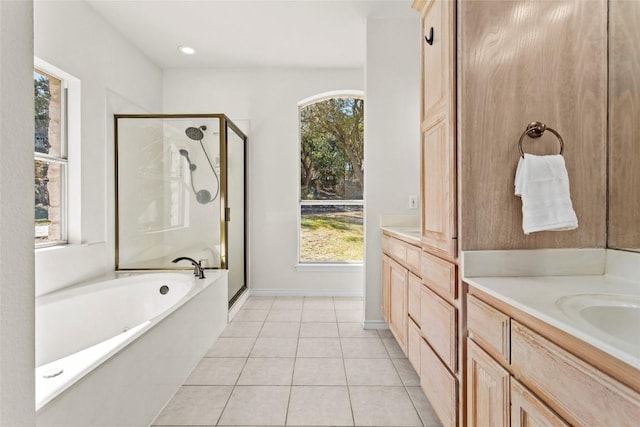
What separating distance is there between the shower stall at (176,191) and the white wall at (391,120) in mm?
1344

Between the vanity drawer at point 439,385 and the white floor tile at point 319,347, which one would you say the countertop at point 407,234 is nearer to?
the vanity drawer at point 439,385

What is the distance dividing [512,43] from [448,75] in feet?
0.77

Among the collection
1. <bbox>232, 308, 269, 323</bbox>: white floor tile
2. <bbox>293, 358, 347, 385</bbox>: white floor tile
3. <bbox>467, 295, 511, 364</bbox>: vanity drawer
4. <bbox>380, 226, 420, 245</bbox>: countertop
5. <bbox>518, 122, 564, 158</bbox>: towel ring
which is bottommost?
<bbox>293, 358, 347, 385</bbox>: white floor tile

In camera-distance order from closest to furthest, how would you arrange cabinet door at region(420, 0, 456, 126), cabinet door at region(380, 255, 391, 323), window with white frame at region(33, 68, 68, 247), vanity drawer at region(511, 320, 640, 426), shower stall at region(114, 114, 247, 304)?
vanity drawer at region(511, 320, 640, 426)
cabinet door at region(420, 0, 456, 126)
window with white frame at region(33, 68, 68, 247)
cabinet door at region(380, 255, 391, 323)
shower stall at region(114, 114, 247, 304)

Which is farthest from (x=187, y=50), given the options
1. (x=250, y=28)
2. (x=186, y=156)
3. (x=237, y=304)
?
(x=237, y=304)

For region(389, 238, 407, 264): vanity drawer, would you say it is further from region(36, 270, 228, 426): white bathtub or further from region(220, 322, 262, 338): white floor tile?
region(36, 270, 228, 426): white bathtub

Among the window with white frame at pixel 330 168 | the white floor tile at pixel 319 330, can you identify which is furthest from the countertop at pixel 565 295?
the window with white frame at pixel 330 168

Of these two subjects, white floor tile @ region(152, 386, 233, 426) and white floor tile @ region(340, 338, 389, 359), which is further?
white floor tile @ region(340, 338, 389, 359)

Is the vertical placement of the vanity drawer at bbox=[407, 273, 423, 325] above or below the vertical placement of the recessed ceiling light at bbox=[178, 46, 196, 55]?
below

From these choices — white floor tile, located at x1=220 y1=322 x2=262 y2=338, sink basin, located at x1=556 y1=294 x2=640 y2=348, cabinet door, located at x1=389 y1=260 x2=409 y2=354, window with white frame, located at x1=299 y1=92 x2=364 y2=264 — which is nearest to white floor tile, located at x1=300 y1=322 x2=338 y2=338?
white floor tile, located at x1=220 y1=322 x2=262 y2=338

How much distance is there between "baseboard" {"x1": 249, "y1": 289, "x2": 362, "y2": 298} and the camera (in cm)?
383

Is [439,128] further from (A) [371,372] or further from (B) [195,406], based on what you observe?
(B) [195,406]

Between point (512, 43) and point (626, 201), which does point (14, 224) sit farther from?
point (626, 201)

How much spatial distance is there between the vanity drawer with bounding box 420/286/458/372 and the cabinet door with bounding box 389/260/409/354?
0.35m
